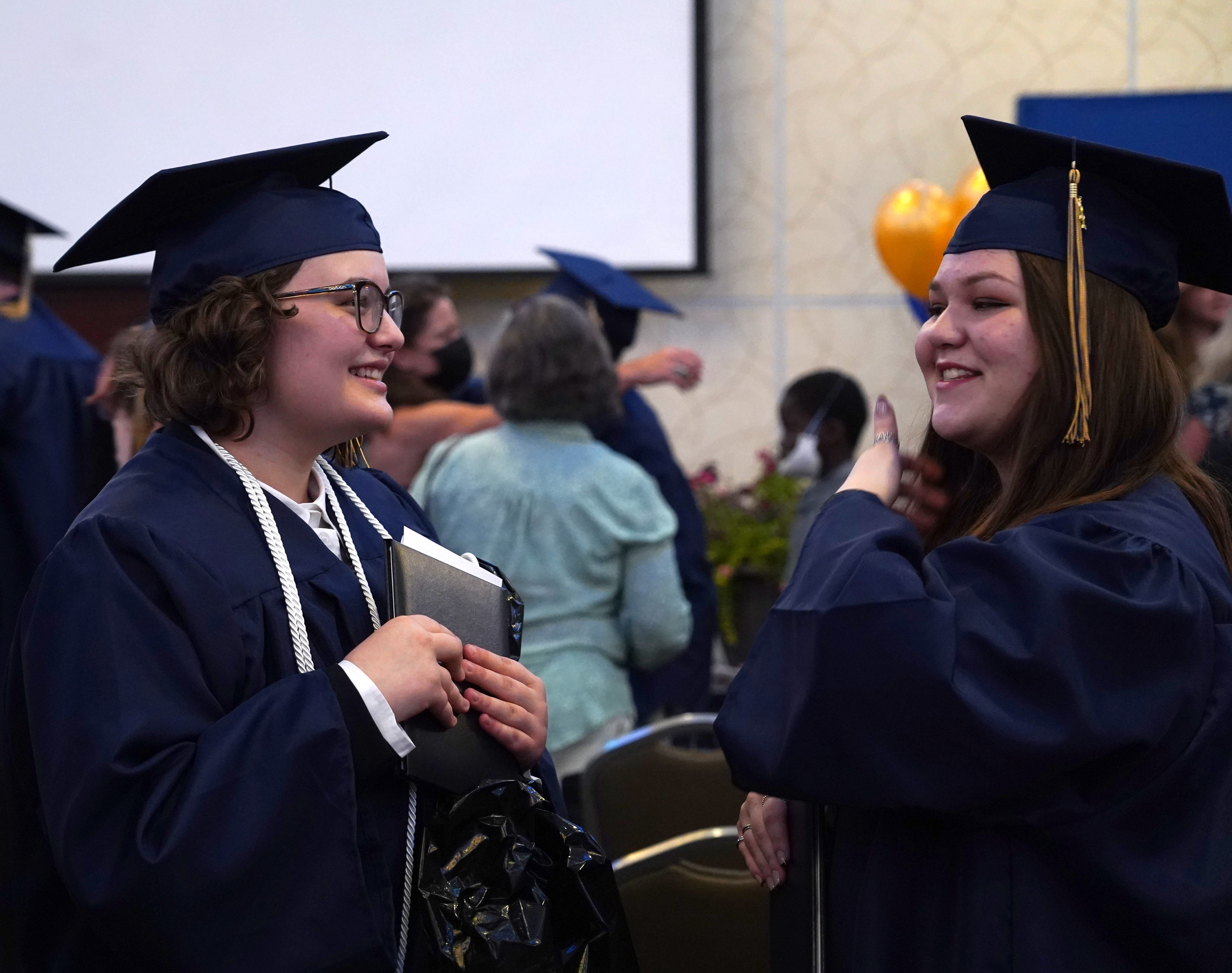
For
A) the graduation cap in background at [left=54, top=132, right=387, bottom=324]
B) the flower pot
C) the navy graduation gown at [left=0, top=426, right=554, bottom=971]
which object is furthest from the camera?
the flower pot

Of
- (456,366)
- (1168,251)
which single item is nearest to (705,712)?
(456,366)

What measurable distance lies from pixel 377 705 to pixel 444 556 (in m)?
0.27

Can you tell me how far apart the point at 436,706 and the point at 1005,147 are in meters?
0.94

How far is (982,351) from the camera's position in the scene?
1428 mm

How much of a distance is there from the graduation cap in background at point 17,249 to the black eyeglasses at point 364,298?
6.39 feet

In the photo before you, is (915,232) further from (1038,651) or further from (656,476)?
(1038,651)

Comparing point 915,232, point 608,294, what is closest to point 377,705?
point 608,294

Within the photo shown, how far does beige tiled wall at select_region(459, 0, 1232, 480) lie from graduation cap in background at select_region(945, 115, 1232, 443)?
13.2 feet

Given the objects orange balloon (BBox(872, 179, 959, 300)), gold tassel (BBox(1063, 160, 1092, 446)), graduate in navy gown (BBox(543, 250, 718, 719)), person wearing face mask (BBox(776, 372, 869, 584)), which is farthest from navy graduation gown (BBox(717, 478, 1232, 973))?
orange balloon (BBox(872, 179, 959, 300))

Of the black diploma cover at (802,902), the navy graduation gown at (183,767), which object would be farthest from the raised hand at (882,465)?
the navy graduation gown at (183,767)

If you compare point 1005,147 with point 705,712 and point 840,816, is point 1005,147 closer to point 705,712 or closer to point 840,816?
point 840,816

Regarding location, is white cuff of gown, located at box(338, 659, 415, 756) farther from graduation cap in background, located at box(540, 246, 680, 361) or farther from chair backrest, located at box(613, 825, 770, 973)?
graduation cap in background, located at box(540, 246, 680, 361)

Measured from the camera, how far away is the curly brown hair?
4.61 ft

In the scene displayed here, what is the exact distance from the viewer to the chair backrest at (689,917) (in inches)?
76.5
